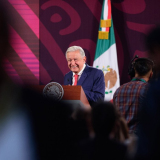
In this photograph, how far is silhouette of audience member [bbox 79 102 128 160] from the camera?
2.99 ft

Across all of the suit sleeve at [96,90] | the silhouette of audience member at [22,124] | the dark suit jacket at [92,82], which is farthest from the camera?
the dark suit jacket at [92,82]

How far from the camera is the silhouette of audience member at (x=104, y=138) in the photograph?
0.91m

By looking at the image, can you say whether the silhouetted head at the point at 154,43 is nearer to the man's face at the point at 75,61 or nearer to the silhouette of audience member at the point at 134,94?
the silhouette of audience member at the point at 134,94

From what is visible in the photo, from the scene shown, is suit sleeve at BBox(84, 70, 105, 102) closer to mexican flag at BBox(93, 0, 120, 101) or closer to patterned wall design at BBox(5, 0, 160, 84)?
mexican flag at BBox(93, 0, 120, 101)

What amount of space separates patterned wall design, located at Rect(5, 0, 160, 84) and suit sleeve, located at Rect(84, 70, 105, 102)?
2.17 m

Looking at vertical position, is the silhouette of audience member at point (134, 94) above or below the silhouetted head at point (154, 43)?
below

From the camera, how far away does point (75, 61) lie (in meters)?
3.42

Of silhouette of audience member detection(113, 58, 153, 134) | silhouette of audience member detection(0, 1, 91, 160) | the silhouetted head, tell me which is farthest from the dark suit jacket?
silhouette of audience member detection(0, 1, 91, 160)

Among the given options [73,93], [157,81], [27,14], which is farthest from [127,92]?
[27,14]

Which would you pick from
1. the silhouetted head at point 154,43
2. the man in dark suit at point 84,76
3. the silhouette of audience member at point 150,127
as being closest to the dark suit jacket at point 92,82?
→ the man in dark suit at point 84,76

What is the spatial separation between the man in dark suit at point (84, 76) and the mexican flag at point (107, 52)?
5.60 ft

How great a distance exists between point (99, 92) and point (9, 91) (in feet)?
8.74

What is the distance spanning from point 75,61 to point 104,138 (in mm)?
2483

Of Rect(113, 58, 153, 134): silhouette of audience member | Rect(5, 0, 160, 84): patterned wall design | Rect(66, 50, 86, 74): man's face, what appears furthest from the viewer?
Rect(5, 0, 160, 84): patterned wall design
